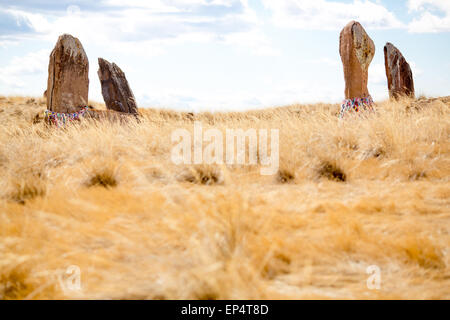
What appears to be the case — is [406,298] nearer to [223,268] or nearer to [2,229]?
[223,268]

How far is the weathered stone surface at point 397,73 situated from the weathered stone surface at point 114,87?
338 inches

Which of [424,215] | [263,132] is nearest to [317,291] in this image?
[424,215]

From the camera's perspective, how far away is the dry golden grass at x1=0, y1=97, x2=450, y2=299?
1.79 meters

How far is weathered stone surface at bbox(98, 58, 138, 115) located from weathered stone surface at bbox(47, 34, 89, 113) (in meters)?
2.94

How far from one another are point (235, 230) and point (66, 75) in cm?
749

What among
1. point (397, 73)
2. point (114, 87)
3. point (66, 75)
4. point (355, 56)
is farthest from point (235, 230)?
point (397, 73)

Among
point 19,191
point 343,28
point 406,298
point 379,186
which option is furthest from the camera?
point 343,28

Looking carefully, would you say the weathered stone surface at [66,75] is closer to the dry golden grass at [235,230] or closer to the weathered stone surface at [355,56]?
the dry golden grass at [235,230]

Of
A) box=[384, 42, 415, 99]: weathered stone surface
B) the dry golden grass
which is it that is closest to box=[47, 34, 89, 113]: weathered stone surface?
the dry golden grass

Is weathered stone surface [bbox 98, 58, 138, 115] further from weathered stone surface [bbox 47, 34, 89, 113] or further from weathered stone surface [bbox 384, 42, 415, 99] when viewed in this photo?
weathered stone surface [bbox 384, 42, 415, 99]

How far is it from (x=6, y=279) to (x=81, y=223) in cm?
54

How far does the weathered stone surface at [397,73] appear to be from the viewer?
46.2 feet

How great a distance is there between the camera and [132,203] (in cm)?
276

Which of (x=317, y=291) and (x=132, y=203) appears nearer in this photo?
(x=317, y=291)
